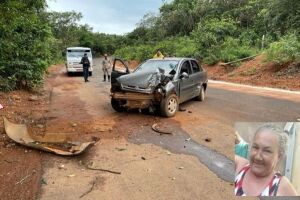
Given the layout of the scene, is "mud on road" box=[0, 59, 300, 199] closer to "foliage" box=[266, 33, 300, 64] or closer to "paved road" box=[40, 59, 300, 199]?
"paved road" box=[40, 59, 300, 199]

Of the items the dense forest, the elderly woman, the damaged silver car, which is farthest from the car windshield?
the elderly woman

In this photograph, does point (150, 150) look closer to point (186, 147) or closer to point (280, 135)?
point (186, 147)

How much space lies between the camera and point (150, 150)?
733 centimetres

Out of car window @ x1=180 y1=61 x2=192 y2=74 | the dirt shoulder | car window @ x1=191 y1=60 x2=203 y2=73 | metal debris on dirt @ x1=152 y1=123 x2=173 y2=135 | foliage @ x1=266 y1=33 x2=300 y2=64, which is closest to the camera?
the dirt shoulder

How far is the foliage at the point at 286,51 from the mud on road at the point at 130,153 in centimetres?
870

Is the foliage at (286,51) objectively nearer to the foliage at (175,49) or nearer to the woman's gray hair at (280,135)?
the foliage at (175,49)

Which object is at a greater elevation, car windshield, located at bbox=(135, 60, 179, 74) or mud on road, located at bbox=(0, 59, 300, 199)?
car windshield, located at bbox=(135, 60, 179, 74)

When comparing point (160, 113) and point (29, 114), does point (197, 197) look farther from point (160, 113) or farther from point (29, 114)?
point (29, 114)

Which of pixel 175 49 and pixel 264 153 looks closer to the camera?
pixel 264 153

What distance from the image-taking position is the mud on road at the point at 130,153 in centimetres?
531

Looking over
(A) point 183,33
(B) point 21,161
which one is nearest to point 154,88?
(B) point 21,161

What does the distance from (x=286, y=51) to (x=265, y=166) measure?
20149 mm

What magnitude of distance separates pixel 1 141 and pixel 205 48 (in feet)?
83.3

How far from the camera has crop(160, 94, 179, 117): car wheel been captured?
396 inches
